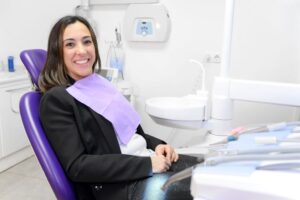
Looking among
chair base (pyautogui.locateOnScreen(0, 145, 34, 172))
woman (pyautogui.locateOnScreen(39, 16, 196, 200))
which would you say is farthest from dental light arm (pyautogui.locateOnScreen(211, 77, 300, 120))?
chair base (pyautogui.locateOnScreen(0, 145, 34, 172))

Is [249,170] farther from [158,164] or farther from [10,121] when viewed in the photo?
[10,121]

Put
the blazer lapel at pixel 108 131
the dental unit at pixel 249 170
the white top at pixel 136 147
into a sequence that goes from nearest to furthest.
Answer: the dental unit at pixel 249 170, the blazer lapel at pixel 108 131, the white top at pixel 136 147

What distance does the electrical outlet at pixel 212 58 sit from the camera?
2.29 meters

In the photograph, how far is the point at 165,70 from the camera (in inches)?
98.1

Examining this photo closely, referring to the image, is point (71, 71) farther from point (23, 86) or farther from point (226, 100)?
point (23, 86)

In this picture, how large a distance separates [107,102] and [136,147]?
0.78 feet

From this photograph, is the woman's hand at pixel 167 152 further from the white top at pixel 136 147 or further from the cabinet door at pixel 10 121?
the cabinet door at pixel 10 121

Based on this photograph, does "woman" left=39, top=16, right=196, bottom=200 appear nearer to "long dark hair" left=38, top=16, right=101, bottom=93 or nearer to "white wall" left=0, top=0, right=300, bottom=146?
"long dark hair" left=38, top=16, right=101, bottom=93

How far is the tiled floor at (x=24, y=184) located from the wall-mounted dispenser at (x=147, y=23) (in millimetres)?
1293

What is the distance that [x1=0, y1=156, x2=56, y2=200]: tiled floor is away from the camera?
1.96 metres

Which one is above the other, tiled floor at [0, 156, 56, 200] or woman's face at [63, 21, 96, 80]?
woman's face at [63, 21, 96, 80]

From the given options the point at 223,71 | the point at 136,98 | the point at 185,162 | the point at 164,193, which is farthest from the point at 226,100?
the point at 136,98

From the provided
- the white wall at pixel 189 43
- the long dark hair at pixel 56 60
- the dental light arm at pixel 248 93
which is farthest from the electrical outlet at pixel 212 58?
the long dark hair at pixel 56 60

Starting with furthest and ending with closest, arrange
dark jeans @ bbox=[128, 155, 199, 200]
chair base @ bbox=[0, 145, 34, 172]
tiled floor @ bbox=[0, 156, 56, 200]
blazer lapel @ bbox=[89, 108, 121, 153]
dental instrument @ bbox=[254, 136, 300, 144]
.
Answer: chair base @ bbox=[0, 145, 34, 172] → tiled floor @ bbox=[0, 156, 56, 200] → blazer lapel @ bbox=[89, 108, 121, 153] → dark jeans @ bbox=[128, 155, 199, 200] → dental instrument @ bbox=[254, 136, 300, 144]
